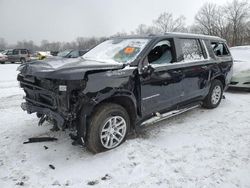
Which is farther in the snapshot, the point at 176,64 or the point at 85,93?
the point at 176,64

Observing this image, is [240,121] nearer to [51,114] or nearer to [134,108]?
[134,108]

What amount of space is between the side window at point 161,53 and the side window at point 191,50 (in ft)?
1.27

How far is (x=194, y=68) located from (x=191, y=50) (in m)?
0.39

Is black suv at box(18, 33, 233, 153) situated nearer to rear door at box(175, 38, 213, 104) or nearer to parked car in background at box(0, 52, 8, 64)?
rear door at box(175, 38, 213, 104)

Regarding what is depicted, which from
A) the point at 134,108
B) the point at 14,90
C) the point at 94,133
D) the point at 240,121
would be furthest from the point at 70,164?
the point at 14,90

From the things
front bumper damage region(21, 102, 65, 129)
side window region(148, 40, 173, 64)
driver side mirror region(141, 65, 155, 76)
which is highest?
side window region(148, 40, 173, 64)

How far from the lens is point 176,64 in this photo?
469cm

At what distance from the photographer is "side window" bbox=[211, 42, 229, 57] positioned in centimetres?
613

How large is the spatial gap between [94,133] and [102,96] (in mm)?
559

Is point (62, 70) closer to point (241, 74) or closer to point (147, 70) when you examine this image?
point (147, 70)

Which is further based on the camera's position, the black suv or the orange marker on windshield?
the orange marker on windshield

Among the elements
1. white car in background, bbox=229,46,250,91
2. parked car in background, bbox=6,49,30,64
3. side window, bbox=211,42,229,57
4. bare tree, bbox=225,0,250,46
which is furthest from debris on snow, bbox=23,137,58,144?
bare tree, bbox=225,0,250,46

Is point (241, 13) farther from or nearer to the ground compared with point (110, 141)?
farther from the ground

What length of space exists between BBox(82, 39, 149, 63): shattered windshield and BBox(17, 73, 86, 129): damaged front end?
98 centimetres
